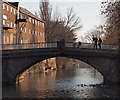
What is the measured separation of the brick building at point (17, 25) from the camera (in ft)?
192

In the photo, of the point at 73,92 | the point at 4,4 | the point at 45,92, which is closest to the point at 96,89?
the point at 73,92

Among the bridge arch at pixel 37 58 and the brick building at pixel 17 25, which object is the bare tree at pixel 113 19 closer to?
the bridge arch at pixel 37 58

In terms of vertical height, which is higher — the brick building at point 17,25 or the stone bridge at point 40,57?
the brick building at point 17,25

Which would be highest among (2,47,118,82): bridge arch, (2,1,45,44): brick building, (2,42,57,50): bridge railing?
(2,1,45,44): brick building

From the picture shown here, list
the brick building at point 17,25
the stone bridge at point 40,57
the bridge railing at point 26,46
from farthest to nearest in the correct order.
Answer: the brick building at point 17,25, the bridge railing at point 26,46, the stone bridge at point 40,57

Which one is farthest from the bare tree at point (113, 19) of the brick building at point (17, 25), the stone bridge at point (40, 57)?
the brick building at point (17, 25)

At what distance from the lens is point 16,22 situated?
65.3m

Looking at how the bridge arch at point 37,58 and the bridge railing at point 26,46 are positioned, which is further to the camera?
the bridge railing at point 26,46

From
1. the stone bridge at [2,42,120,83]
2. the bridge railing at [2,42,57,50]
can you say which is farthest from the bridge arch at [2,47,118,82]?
the bridge railing at [2,42,57,50]

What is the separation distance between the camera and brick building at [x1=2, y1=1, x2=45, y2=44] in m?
58.4

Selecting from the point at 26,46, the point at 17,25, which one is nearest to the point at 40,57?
the point at 26,46

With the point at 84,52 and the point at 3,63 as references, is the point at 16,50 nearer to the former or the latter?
the point at 3,63

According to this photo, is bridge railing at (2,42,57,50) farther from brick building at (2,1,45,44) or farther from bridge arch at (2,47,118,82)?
brick building at (2,1,45,44)

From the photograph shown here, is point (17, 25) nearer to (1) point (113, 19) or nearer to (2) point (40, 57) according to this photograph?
(2) point (40, 57)
